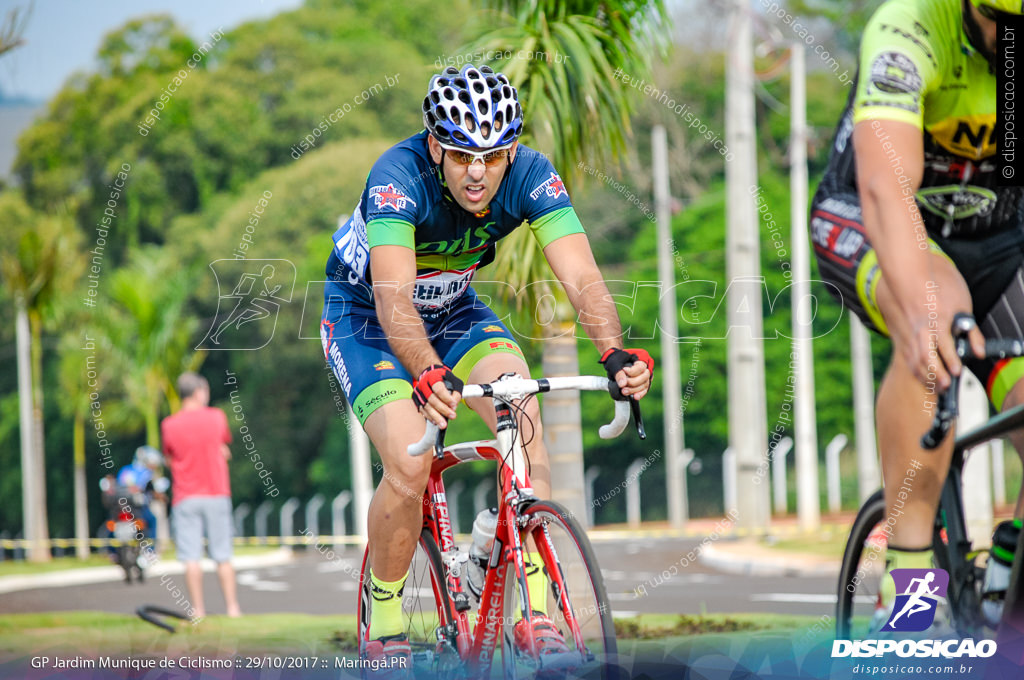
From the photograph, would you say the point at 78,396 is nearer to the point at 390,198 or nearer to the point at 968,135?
the point at 390,198

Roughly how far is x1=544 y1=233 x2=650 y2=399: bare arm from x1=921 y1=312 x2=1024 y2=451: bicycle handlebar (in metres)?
0.86

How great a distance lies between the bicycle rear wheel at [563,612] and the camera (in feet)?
10.4

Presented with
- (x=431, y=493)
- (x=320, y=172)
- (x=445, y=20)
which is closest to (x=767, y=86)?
(x=320, y=172)

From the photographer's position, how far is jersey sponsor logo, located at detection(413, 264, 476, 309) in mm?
4328

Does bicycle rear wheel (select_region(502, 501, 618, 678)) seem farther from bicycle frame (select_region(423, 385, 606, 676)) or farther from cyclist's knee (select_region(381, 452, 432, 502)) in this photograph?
cyclist's knee (select_region(381, 452, 432, 502))

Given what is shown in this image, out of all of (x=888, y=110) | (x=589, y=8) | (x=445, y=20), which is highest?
(x=445, y=20)

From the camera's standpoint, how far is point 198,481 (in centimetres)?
938

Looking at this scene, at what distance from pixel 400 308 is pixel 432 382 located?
49cm

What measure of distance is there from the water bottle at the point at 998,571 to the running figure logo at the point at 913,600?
140mm

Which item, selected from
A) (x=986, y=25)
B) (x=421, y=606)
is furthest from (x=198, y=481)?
(x=986, y=25)

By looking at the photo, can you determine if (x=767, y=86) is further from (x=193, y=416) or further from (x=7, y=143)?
(x=193, y=416)

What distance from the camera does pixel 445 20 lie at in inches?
1972

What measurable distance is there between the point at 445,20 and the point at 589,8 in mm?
44946

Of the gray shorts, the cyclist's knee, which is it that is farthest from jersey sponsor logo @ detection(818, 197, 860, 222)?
the gray shorts
